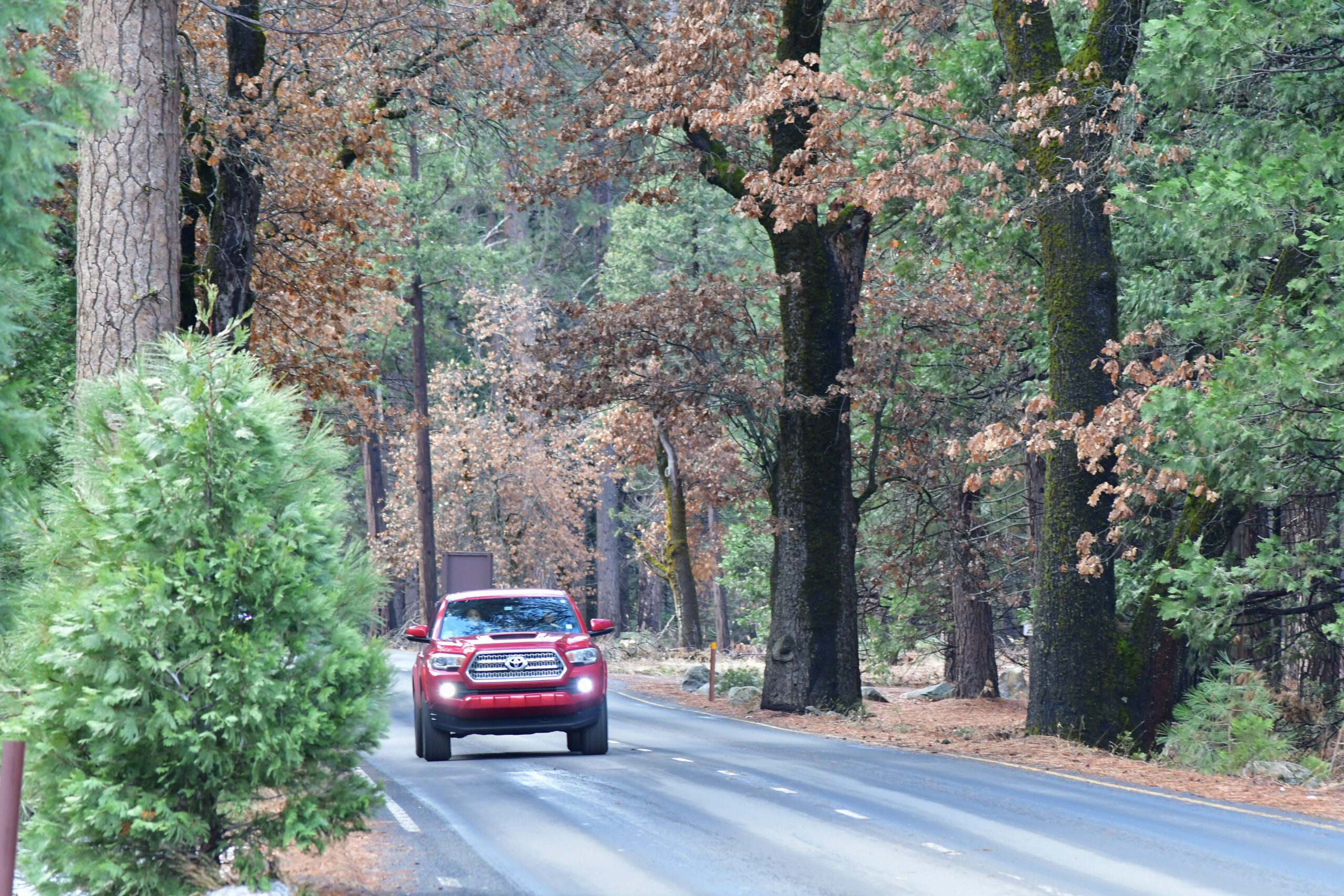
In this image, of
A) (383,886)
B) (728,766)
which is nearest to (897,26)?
(728,766)

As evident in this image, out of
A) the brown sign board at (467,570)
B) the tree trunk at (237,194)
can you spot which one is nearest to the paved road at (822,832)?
the tree trunk at (237,194)

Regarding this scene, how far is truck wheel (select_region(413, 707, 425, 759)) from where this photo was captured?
15.5m

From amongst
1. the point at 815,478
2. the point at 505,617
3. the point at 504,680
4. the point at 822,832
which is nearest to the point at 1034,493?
the point at 815,478

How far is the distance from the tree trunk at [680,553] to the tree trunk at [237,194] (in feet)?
Answer: 81.0

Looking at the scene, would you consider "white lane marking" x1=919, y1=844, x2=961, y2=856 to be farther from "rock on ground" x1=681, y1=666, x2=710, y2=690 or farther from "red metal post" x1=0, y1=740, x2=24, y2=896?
"rock on ground" x1=681, y1=666, x2=710, y2=690

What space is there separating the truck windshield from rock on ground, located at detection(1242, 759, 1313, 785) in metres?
7.86

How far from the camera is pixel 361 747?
722 centimetres

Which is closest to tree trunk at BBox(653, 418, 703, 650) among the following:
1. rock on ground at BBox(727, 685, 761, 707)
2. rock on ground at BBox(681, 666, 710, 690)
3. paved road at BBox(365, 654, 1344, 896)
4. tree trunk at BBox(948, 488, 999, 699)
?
rock on ground at BBox(681, 666, 710, 690)

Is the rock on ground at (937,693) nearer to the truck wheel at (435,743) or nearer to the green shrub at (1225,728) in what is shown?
the green shrub at (1225,728)

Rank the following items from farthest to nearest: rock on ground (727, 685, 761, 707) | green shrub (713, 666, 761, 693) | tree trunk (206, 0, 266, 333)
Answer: green shrub (713, 666, 761, 693)
rock on ground (727, 685, 761, 707)
tree trunk (206, 0, 266, 333)

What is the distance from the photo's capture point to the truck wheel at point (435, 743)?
15.3 m

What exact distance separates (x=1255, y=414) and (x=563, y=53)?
40.5 ft

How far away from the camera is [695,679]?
31.0 metres

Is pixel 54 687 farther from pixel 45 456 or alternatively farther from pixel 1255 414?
pixel 1255 414
